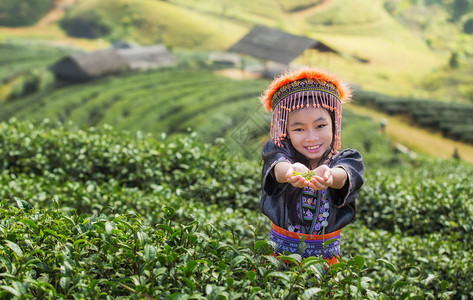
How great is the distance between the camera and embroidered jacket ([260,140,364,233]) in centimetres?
263

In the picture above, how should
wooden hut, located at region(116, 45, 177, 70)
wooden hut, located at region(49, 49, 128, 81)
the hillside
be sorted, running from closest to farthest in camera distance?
wooden hut, located at region(49, 49, 128, 81) → wooden hut, located at region(116, 45, 177, 70) → the hillside

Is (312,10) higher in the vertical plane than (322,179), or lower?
lower

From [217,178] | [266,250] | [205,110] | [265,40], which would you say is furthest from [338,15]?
[266,250]

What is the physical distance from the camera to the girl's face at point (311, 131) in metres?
2.64

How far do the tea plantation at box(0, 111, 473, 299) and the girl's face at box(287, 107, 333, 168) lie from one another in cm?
58

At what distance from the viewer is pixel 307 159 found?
2.77 meters

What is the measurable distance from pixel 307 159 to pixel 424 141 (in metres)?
17.5

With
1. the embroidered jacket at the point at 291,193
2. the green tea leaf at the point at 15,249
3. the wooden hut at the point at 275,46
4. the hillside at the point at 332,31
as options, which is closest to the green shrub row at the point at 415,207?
the embroidered jacket at the point at 291,193

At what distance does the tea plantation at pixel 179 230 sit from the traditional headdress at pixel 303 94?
0.66 m

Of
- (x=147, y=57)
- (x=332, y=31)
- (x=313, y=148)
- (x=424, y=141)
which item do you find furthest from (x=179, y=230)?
(x=332, y=31)

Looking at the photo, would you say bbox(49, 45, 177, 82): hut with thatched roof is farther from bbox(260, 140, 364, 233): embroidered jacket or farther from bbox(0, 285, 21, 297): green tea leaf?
bbox(0, 285, 21, 297): green tea leaf

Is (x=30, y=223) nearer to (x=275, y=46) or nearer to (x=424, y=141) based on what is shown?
(x=424, y=141)

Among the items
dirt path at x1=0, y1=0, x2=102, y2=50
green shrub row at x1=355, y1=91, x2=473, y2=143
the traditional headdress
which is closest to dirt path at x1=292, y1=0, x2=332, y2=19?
dirt path at x1=0, y1=0, x2=102, y2=50

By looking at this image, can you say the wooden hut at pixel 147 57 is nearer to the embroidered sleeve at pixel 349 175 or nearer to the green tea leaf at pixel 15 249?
the embroidered sleeve at pixel 349 175
